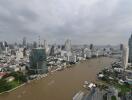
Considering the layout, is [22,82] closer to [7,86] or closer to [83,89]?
[7,86]

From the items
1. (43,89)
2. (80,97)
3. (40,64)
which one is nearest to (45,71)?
(40,64)

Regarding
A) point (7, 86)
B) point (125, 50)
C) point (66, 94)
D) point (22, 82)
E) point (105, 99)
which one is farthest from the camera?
point (125, 50)

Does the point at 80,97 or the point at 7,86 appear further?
the point at 7,86

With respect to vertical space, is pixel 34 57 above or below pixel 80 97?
above

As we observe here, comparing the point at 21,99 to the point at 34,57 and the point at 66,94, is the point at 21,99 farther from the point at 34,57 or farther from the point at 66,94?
the point at 34,57

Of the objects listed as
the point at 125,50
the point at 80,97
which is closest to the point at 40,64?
the point at 80,97

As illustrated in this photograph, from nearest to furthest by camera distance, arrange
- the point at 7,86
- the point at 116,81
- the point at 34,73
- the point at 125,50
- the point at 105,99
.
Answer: the point at 105,99
the point at 7,86
the point at 116,81
the point at 34,73
the point at 125,50
